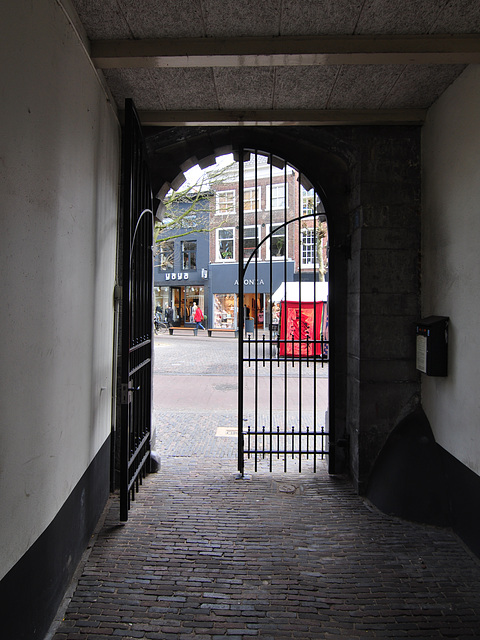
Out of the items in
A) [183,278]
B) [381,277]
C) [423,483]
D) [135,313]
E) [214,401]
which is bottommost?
[214,401]

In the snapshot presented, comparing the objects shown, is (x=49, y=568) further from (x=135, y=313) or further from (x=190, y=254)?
(x=190, y=254)

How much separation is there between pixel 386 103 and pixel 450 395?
267cm

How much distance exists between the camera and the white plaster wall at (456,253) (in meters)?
2.94

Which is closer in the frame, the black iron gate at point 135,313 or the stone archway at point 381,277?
the black iron gate at point 135,313

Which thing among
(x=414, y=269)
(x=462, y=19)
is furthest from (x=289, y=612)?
(x=462, y=19)

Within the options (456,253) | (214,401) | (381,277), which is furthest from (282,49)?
(214,401)

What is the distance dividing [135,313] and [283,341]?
162 cm

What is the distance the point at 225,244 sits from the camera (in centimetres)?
2306

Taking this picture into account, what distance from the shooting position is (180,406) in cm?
724

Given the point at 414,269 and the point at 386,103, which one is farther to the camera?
the point at 414,269

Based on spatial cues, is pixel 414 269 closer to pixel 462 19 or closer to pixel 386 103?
pixel 386 103

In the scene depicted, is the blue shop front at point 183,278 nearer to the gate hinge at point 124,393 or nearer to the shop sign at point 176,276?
the shop sign at point 176,276

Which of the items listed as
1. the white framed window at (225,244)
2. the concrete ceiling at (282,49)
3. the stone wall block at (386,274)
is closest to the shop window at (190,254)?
the white framed window at (225,244)

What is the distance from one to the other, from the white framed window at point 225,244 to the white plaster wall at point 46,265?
19130 millimetres
